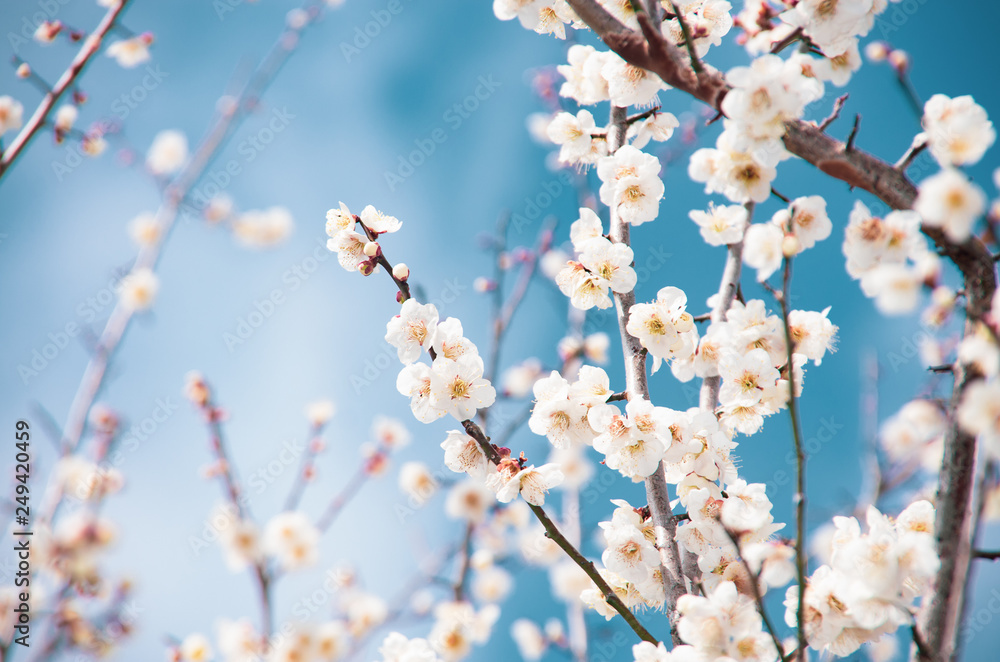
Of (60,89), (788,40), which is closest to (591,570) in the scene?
(788,40)

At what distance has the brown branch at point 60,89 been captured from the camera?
2.13 metres

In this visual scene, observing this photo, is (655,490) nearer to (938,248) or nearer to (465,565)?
(938,248)

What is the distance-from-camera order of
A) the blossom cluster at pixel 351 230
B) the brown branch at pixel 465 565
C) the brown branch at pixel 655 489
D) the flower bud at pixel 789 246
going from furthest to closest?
the brown branch at pixel 465 565, the blossom cluster at pixel 351 230, the brown branch at pixel 655 489, the flower bud at pixel 789 246

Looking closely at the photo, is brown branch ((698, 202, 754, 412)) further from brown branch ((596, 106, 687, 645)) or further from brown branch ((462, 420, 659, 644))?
brown branch ((462, 420, 659, 644))

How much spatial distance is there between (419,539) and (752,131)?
3.49m

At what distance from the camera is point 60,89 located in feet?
7.72

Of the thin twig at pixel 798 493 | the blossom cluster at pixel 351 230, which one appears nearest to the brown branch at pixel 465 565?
the blossom cluster at pixel 351 230

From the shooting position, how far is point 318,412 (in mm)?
4262

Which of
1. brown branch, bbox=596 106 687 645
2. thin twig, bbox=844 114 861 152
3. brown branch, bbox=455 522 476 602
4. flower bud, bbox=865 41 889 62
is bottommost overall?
brown branch, bbox=455 522 476 602

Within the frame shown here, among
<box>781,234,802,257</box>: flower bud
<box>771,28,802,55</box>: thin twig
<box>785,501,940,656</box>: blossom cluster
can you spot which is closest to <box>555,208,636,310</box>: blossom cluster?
<box>771,28,802,55</box>: thin twig

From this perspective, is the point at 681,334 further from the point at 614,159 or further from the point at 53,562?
the point at 53,562

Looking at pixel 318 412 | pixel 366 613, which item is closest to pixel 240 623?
pixel 366 613

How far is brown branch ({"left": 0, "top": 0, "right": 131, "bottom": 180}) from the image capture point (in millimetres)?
2135

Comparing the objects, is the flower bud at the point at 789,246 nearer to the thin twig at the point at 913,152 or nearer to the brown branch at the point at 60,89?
the thin twig at the point at 913,152
